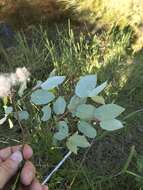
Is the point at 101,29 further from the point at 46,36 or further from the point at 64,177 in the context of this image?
the point at 64,177

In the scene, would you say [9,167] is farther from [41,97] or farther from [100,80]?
[100,80]

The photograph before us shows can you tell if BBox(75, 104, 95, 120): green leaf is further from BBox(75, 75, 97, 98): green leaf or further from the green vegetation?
the green vegetation

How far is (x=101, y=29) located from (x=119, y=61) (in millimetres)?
520

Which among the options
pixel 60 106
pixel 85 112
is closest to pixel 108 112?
pixel 85 112

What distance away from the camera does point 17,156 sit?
149 centimetres

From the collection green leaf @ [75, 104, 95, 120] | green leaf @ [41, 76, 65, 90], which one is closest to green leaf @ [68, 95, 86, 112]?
green leaf @ [75, 104, 95, 120]

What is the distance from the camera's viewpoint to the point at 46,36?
3490 mm

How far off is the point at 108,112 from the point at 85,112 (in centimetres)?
8

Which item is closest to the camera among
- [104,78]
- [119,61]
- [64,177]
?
[64,177]

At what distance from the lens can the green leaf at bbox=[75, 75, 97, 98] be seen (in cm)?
143

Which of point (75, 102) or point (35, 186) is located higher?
point (75, 102)

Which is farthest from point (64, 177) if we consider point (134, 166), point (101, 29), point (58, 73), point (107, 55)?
point (101, 29)

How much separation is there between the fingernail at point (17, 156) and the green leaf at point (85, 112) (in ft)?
0.71

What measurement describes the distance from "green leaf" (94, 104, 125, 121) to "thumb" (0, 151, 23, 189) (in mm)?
263
